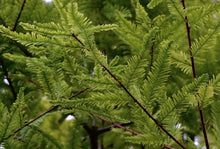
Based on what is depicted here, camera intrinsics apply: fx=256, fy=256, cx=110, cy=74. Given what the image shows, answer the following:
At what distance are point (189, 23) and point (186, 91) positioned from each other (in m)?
0.32

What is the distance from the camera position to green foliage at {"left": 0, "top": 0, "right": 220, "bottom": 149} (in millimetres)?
907

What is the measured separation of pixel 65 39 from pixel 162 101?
1.53 ft

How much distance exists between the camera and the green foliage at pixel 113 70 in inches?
35.7

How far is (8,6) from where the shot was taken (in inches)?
72.5

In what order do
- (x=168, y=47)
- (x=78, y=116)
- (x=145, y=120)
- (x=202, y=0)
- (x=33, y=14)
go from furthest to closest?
(x=202, y=0)
(x=33, y=14)
(x=78, y=116)
(x=145, y=120)
(x=168, y=47)

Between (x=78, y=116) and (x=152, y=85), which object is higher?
(x=78, y=116)

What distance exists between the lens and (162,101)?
1042 millimetres

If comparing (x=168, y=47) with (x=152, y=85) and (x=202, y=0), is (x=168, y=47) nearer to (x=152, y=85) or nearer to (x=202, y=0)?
(x=152, y=85)

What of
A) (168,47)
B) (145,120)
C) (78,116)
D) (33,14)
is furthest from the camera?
(33,14)

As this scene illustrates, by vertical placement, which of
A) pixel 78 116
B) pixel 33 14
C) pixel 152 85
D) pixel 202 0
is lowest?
pixel 152 85

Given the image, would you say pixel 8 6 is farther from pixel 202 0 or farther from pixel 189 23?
pixel 202 0

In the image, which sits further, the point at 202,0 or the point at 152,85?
the point at 202,0

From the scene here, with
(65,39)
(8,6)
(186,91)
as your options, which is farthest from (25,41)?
(8,6)

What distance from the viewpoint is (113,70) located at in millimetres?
967
